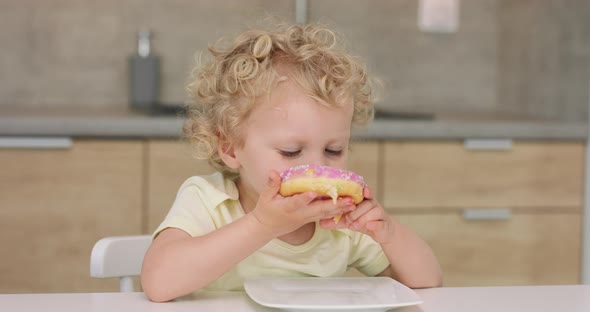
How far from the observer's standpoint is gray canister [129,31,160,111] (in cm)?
286

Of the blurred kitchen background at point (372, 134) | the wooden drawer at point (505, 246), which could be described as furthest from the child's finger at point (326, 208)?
the wooden drawer at point (505, 246)

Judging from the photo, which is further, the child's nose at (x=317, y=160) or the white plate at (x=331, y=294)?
the child's nose at (x=317, y=160)

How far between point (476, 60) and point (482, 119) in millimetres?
588

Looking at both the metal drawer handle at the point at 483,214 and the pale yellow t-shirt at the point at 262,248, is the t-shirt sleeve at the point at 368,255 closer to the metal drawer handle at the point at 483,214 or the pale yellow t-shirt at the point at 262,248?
the pale yellow t-shirt at the point at 262,248

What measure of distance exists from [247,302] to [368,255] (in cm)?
37

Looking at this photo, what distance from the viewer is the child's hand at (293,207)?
37.3 inches

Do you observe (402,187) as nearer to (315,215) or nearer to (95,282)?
(95,282)

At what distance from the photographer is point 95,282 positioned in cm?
235

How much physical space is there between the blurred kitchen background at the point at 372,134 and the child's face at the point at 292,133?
0.93 m

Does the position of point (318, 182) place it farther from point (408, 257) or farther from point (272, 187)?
point (408, 257)

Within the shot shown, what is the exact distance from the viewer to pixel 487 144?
2.47 metres

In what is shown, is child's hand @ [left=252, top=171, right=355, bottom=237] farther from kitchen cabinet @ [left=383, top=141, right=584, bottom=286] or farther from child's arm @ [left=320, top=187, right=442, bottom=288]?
kitchen cabinet @ [left=383, top=141, right=584, bottom=286]

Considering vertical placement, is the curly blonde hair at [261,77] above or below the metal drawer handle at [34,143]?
above

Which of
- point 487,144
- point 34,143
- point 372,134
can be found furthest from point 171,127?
point 487,144
